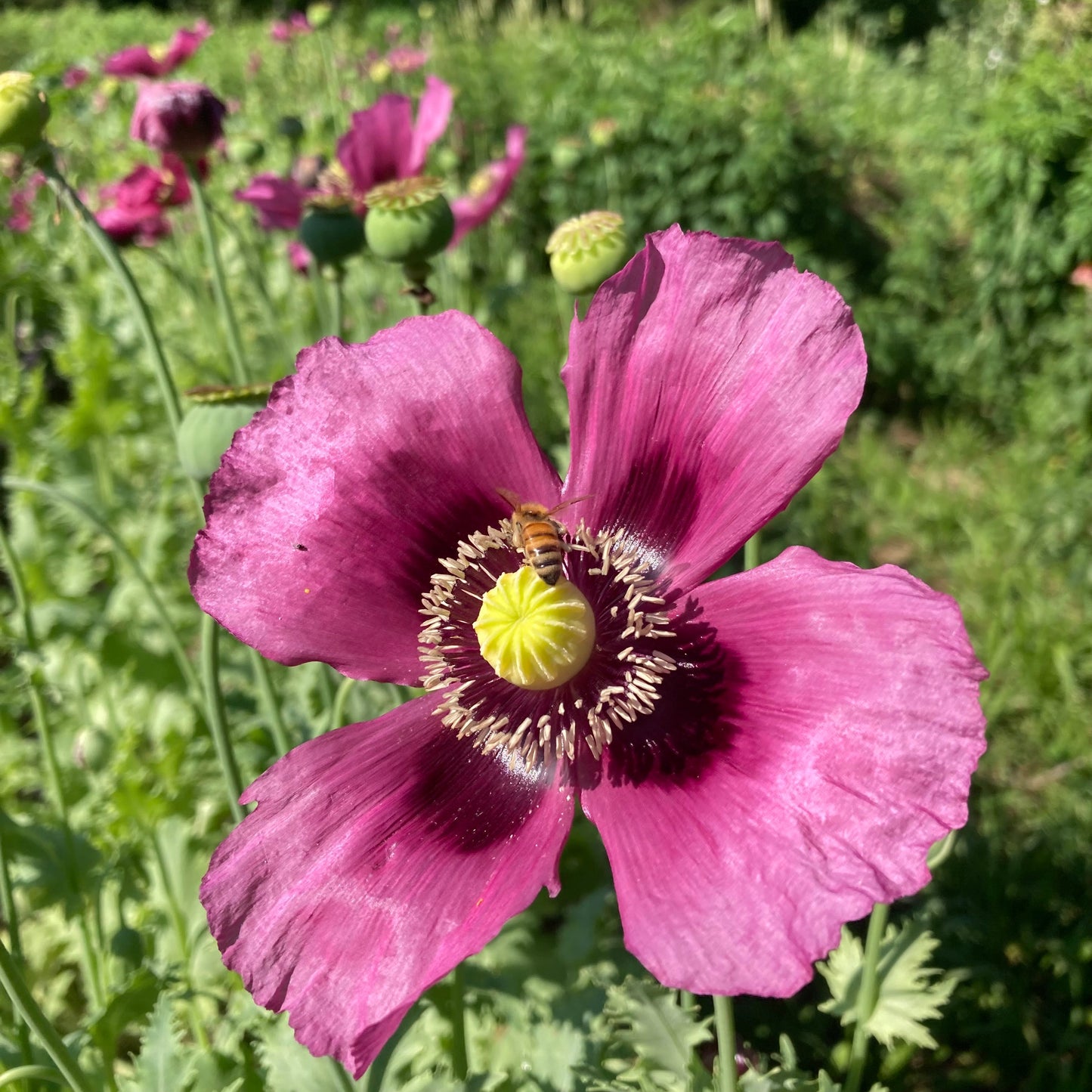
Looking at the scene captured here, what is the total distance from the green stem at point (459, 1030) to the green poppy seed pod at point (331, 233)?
4.44 feet

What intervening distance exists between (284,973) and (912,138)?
7003 mm

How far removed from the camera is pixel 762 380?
1.07 meters

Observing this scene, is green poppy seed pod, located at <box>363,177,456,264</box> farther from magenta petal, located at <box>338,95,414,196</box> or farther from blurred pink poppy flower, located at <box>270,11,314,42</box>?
blurred pink poppy flower, located at <box>270,11,314,42</box>

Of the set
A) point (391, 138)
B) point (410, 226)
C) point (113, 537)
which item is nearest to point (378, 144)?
point (391, 138)

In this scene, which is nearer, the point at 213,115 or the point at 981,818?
the point at 213,115

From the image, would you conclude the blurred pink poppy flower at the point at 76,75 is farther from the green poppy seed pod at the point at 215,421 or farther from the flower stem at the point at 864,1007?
the flower stem at the point at 864,1007

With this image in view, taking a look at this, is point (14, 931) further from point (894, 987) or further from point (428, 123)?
point (428, 123)

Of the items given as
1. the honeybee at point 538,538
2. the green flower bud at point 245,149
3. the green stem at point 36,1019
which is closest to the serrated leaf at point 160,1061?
the green stem at point 36,1019

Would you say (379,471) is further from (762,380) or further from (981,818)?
(981,818)

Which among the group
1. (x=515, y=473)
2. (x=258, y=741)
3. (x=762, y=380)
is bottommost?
(x=258, y=741)

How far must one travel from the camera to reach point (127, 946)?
180 centimetres

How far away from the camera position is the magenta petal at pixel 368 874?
970 mm

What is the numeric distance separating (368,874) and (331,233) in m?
1.35

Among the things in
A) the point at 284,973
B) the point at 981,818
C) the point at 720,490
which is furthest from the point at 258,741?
the point at 981,818
